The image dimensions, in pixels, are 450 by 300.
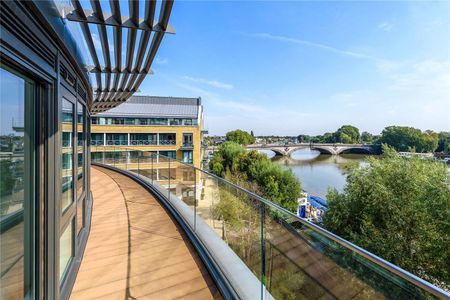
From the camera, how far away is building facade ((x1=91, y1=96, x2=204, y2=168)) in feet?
81.0

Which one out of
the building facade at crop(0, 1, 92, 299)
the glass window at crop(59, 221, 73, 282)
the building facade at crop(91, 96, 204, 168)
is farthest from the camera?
the building facade at crop(91, 96, 204, 168)

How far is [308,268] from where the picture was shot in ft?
4.24

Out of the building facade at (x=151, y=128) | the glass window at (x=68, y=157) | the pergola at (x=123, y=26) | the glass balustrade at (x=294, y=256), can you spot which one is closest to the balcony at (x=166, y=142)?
the building facade at (x=151, y=128)

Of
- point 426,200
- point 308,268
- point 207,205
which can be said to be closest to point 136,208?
point 207,205

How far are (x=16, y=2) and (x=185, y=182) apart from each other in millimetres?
3625

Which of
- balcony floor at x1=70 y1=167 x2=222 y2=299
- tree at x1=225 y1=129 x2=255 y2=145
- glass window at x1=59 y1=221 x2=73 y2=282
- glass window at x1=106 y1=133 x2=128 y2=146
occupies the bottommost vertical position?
balcony floor at x1=70 y1=167 x2=222 y2=299

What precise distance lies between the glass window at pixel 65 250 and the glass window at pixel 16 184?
0.70m

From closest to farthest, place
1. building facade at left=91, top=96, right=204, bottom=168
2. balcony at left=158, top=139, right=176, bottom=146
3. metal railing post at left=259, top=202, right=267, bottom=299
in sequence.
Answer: metal railing post at left=259, top=202, right=267, bottom=299 < building facade at left=91, top=96, right=204, bottom=168 < balcony at left=158, top=139, right=176, bottom=146

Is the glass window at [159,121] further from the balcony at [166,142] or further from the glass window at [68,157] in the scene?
the glass window at [68,157]

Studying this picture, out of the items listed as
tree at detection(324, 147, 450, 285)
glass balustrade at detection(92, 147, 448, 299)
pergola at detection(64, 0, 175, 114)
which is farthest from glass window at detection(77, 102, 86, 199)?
tree at detection(324, 147, 450, 285)

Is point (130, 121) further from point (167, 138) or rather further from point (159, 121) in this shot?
point (167, 138)

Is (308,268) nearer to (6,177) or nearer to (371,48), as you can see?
(6,177)

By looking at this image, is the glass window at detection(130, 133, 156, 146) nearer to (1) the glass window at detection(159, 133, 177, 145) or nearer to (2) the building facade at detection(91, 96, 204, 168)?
(2) the building facade at detection(91, 96, 204, 168)

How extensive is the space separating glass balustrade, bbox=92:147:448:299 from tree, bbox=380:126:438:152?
185 feet
